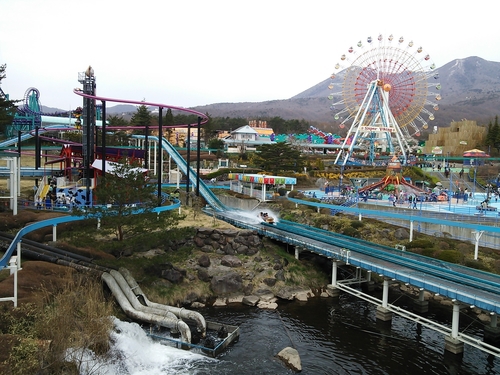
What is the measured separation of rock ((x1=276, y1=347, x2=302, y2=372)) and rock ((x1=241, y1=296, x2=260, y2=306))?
7.62 meters

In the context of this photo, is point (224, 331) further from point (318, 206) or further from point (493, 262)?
point (318, 206)

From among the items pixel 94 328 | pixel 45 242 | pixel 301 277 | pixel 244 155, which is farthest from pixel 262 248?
pixel 244 155

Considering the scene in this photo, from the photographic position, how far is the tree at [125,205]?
29797 millimetres

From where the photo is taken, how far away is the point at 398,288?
108ft

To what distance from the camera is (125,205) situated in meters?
31.4

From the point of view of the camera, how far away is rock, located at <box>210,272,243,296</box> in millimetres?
31188

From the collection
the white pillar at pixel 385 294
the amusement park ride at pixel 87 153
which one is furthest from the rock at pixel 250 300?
the amusement park ride at pixel 87 153

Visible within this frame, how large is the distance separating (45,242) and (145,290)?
319 inches

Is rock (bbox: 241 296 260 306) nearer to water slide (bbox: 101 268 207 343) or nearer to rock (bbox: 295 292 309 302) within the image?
rock (bbox: 295 292 309 302)

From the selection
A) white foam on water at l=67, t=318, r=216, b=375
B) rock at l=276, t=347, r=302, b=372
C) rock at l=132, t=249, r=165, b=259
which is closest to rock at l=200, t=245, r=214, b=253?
rock at l=132, t=249, r=165, b=259

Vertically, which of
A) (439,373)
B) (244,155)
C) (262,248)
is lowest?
(439,373)

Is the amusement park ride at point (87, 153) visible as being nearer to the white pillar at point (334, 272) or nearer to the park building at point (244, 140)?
the white pillar at point (334, 272)

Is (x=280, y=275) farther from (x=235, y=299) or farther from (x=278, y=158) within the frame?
(x=278, y=158)

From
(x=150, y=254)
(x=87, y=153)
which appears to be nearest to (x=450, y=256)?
(x=150, y=254)
